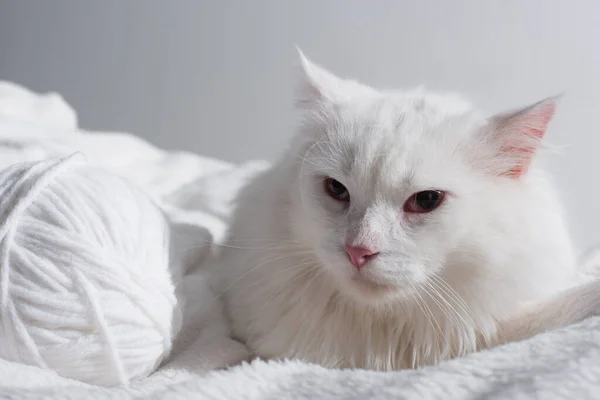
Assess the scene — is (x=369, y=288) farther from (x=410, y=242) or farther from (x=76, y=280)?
(x=76, y=280)

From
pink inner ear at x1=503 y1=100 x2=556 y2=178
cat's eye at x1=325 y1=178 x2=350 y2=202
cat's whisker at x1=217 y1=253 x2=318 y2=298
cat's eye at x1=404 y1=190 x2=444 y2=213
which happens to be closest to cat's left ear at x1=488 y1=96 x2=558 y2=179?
pink inner ear at x1=503 y1=100 x2=556 y2=178

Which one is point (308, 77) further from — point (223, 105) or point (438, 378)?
point (223, 105)

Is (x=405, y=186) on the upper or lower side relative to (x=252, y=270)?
upper

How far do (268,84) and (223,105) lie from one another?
9.3 inches

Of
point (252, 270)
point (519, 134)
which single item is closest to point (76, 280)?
point (252, 270)

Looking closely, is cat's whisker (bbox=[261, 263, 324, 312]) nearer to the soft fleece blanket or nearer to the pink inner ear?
the soft fleece blanket

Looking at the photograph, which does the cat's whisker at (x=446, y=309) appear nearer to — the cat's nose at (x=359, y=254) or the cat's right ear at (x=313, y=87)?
the cat's nose at (x=359, y=254)

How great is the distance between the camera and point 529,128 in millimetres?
886

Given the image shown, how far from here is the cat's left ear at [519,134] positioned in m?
0.87

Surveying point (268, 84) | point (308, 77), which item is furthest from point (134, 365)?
point (268, 84)

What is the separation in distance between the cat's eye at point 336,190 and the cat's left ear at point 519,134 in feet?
0.78

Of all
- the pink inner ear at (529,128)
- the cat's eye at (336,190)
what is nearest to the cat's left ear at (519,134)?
the pink inner ear at (529,128)

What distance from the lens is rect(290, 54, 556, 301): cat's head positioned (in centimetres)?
84

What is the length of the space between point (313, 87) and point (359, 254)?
13.6 inches
